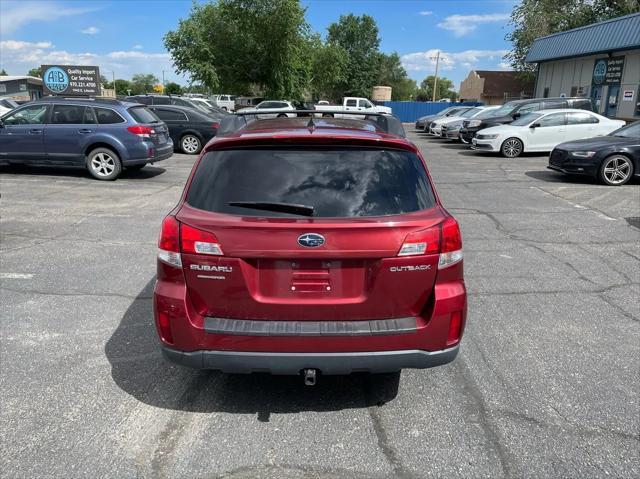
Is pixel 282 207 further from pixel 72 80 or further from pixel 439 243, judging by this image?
pixel 72 80

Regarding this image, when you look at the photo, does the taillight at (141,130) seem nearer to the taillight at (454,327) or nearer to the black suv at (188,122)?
the black suv at (188,122)

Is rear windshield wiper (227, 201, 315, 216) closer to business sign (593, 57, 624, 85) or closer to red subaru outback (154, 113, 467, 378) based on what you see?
red subaru outback (154, 113, 467, 378)

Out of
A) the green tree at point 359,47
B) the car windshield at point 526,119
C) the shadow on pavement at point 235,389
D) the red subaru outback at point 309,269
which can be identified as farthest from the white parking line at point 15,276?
the green tree at point 359,47

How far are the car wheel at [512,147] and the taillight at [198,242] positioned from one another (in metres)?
15.9

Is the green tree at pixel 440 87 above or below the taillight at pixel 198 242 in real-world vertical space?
above

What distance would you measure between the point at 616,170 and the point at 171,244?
1124 cm

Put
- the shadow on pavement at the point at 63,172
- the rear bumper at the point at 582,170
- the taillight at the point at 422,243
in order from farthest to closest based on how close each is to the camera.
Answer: the shadow on pavement at the point at 63,172
the rear bumper at the point at 582,170
the taillight at the point at 422,243

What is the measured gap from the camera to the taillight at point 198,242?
2.72 metres

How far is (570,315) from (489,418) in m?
2.02

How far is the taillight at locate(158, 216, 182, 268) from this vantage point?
280cm

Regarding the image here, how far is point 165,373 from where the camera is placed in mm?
3584

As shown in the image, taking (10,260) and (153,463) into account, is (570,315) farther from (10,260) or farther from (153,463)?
(10,260)

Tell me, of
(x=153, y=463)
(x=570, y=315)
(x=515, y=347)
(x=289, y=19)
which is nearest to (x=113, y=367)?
(x=153, y=463)

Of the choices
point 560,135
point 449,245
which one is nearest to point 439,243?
point 449,245
